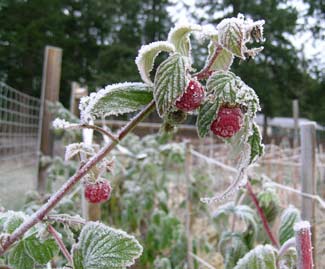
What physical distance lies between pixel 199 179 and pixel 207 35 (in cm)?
172

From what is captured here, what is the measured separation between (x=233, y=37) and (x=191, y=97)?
5cm

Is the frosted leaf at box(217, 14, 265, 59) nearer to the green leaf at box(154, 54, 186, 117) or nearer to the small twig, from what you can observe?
the green leaf at box(154, 54, 186, 117)

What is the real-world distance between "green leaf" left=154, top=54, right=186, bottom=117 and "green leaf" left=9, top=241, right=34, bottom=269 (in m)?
0.26

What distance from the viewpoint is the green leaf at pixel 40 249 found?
1.60 feet

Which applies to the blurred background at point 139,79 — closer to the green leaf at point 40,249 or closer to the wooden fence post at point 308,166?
the wooden fence post at point 308,166

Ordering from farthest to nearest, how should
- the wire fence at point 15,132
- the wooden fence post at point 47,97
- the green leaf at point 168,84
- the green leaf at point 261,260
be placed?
the wooden fence post at point 47,97
the wire fence at point 15,132
the green leaf at point 261,260
the green leaf at point 168,84

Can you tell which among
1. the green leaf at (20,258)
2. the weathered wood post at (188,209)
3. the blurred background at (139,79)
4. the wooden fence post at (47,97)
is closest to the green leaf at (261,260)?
the blurred background at (139,79)

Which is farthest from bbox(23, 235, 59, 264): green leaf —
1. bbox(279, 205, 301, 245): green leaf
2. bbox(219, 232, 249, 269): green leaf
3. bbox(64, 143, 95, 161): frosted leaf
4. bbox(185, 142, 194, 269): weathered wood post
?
bbox(185, 142, 194, 269): weathered wood post

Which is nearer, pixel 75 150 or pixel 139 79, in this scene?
pixel 75 150

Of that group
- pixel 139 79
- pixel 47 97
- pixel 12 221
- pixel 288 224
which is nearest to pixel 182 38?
pixel 12 221

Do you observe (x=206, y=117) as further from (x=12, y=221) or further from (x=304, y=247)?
(x=12, y=221)

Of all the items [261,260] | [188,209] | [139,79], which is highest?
[139,79]

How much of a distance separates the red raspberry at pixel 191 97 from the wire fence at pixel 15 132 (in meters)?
2.00

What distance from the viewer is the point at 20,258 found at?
496 mm
